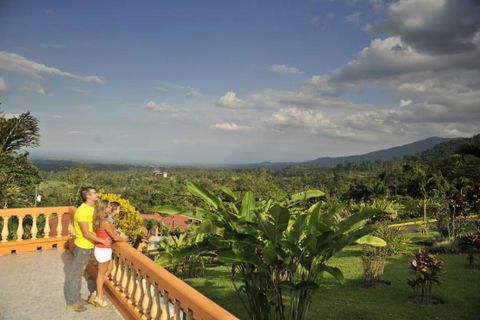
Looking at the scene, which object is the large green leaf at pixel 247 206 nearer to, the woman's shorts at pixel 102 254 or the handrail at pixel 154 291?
the handrail at pixel 154 291

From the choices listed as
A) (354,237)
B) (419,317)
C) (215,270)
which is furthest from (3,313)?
(215,270)

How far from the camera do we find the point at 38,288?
5.44 m

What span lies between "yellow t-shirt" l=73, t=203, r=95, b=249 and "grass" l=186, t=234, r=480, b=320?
134 inches

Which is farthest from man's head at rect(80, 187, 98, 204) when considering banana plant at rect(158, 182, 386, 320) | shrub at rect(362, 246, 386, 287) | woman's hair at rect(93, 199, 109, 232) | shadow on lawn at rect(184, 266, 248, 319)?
shrub at rect(362, 246, 386, 287)

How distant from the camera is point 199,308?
8.80 feet

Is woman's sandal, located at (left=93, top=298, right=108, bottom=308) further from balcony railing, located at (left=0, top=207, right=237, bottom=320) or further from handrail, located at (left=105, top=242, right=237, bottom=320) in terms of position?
handrail, located at (left=105, top=242, right=237, bottom=320)

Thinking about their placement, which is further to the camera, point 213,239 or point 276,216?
point 213,239

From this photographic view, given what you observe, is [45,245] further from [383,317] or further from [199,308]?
[383,317]

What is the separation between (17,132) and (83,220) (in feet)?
38.1

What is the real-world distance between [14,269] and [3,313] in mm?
1941

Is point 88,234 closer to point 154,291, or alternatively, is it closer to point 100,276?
point 100,276

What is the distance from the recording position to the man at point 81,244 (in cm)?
468

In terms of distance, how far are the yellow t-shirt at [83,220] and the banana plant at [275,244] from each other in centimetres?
205

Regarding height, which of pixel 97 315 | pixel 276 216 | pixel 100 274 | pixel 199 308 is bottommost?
pixel 97 315
